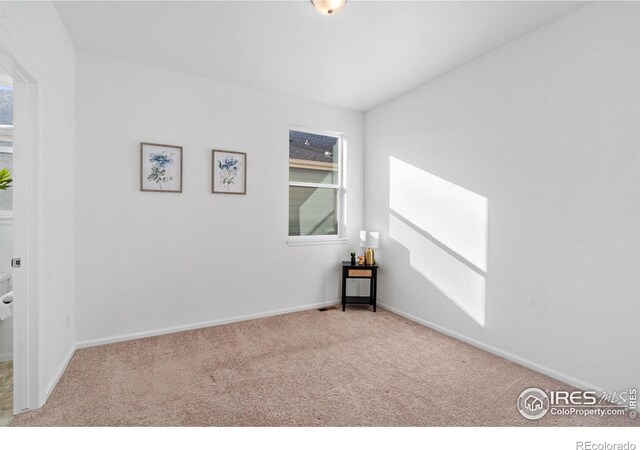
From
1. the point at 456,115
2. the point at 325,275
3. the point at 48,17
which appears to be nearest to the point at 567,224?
the point at 456,115

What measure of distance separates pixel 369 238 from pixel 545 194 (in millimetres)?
2042

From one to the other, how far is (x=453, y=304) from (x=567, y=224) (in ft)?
4.22

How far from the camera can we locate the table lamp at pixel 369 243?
4035mm

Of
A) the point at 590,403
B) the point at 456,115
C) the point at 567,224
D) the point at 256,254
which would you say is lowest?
the point at 590,403

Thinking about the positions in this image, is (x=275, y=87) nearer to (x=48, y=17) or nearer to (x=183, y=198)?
(x=183, y=198)

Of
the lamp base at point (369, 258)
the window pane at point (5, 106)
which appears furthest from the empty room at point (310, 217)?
the lamp base at point (369, 258)

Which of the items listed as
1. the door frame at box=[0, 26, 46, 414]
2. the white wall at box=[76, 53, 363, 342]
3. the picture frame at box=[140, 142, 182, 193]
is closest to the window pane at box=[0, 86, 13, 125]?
the white wall at box=[76, 53, 363, 342]

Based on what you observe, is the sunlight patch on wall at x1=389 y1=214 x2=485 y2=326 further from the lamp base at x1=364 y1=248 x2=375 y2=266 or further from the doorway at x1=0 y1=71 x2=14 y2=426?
the doorway at x1=0 y1=71 x2=14 y2=426

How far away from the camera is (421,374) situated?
95.2 inches

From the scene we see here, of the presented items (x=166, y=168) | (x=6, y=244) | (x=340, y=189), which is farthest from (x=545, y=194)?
(x=6, y=244)

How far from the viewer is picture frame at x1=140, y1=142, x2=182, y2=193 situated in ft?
10.1

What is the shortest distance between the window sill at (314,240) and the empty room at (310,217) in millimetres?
31

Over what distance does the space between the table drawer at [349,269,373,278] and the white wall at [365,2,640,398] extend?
1.98ft

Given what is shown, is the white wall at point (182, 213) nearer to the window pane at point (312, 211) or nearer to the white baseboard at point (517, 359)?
the window pane at point (312, 211)
